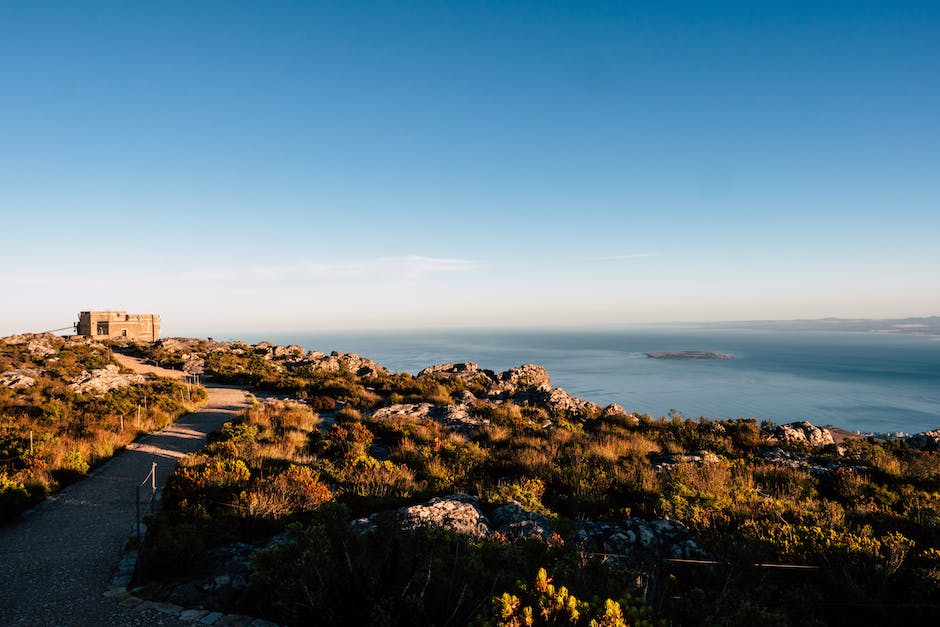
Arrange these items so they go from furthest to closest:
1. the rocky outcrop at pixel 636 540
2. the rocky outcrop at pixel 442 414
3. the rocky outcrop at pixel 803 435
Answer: the rocky outcrop at pixel 442 414, the rocky outcrop at pixel 803 435, the rocky outcrop at pixel 636 540

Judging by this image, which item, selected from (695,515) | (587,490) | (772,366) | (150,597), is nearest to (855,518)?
(695,515)

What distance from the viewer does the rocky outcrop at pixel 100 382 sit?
17.6m

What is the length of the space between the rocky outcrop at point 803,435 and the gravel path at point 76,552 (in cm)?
1811

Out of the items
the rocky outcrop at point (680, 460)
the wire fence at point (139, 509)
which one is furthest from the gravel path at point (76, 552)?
the rocky outcrop at point (680, 460)

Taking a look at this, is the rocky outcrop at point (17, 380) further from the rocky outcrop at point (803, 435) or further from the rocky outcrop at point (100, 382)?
the rocky outcrop at point (803, 435)

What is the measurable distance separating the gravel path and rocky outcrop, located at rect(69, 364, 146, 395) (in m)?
9.82

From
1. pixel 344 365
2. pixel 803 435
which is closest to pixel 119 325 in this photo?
pixel 344 365

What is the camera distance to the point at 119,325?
44.2m

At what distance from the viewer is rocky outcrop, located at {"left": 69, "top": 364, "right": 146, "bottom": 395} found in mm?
17641

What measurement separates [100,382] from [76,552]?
16.4 meters

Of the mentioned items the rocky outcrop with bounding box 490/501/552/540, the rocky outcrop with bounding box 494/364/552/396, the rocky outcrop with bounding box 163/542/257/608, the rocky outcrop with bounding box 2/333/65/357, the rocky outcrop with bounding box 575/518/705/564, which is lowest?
the rocky outcrop with bounding box 494/364/552/396

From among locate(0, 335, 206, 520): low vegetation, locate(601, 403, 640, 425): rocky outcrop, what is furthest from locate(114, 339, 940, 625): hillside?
locate(0, 335, 206, 520): low vegetation

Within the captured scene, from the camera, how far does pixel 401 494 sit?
8062mm

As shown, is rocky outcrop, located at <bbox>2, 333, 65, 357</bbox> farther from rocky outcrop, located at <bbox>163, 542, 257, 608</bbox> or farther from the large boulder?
rocky outcrop, located at <bbox>163, 542, 257, 608</bbox>
